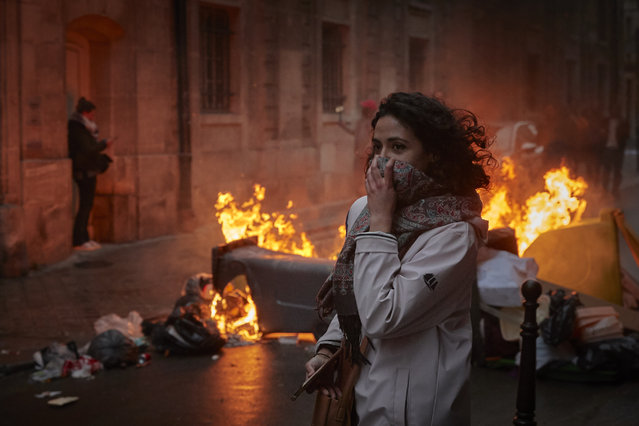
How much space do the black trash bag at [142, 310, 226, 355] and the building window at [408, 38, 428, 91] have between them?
16203 millimetres

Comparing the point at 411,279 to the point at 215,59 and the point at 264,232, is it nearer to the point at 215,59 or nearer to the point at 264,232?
the point at 264,232

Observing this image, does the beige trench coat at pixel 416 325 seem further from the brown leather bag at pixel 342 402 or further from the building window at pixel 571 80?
the building window at pixel 571 80

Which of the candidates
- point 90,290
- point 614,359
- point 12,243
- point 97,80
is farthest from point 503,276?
point 97,80

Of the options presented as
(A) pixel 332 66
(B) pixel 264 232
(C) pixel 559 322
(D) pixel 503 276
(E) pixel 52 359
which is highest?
(A) pixel 332 66

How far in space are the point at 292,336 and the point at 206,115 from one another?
7.49 metres

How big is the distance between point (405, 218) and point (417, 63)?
20618 mm

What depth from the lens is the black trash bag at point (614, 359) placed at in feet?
19.1

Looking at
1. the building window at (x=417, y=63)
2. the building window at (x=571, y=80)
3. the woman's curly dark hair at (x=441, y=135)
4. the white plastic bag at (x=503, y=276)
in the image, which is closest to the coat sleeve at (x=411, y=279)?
the woman's curly dark hair at (x=441, y=135)

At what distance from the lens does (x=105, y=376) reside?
20.0ft

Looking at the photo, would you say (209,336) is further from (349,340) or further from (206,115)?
(206,115)

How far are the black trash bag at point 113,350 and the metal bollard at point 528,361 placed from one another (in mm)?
3417

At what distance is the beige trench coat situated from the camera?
2.38 meters

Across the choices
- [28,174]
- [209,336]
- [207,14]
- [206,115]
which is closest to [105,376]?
[209,336]

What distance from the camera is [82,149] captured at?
36.5 feet
